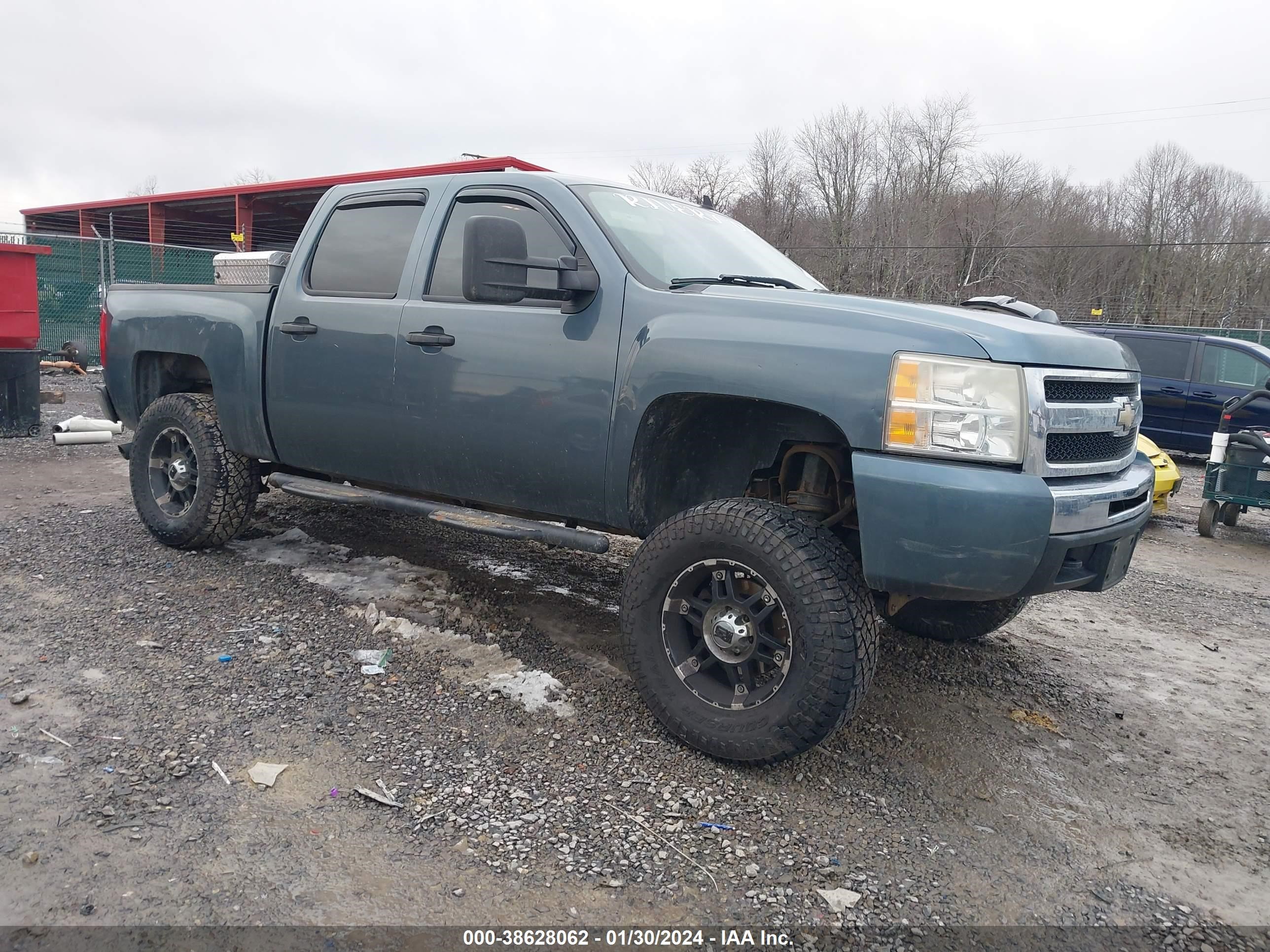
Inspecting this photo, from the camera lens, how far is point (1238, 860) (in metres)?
2.77

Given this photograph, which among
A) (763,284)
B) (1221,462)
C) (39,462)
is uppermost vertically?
(763,284)

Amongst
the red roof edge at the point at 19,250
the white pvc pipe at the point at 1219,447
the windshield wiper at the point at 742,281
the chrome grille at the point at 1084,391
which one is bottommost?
the white pvc pipe at the point at 1219,447

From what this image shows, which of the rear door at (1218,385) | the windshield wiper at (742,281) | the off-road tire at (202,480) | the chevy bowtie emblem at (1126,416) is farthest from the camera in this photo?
the rear door at (1218,385)

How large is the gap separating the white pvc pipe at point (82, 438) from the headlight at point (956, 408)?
869 centimetres

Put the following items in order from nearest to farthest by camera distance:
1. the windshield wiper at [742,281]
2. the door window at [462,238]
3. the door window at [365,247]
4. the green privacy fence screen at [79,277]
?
the windshield wiper at [742,281] < the door window at [462,238] < the door window at [365,247] < the green privacy fence screen at [79,277]

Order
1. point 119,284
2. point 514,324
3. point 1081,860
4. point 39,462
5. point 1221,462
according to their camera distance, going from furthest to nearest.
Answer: point 39,462 → point 1221,462 → point 119,284 → point 514,324 → point 1081,860

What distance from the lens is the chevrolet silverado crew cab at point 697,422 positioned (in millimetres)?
2775

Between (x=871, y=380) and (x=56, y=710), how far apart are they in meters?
3.01

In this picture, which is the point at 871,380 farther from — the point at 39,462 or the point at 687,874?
the point at 39,462

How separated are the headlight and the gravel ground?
46.4 inches

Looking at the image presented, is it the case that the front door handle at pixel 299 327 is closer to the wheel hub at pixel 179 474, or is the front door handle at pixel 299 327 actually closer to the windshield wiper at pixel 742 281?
the wheel hub at pixel 179 474

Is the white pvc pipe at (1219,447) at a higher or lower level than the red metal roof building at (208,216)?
lower

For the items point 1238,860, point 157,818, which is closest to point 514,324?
point 157,818

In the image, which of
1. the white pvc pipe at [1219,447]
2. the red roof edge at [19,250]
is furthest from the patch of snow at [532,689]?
the red roof edge at [19,250]
